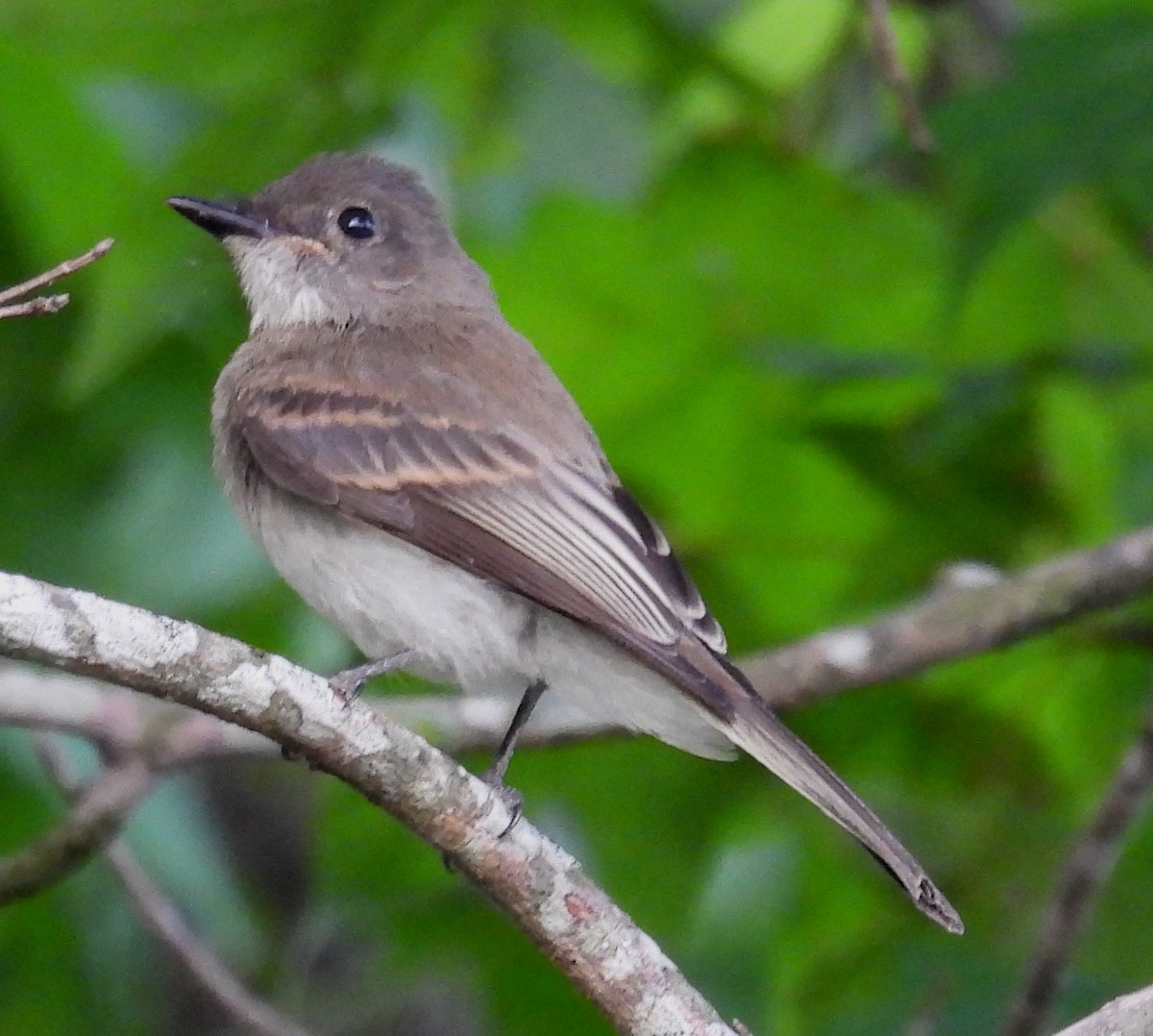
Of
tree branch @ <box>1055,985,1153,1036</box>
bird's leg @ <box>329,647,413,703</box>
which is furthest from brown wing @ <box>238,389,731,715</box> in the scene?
tree branch @ <box>1055,985,1153,1036</box>

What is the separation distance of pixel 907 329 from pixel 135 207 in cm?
170

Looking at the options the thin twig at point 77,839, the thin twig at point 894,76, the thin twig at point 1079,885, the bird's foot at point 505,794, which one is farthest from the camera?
the thin twig at point 894,76

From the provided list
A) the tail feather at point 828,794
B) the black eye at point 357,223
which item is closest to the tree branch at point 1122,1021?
the tail feather at point 828,794

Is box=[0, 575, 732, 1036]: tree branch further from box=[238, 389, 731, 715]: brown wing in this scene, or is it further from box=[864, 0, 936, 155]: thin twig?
box=[864, 0, 936, 155]: thin twig

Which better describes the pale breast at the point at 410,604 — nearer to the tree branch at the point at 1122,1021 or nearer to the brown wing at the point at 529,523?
the brown wing at the point at 529,523

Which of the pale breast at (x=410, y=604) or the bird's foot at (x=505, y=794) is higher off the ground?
the pale breast at (x=410, y=604)

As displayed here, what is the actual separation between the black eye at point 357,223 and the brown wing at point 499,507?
25.5 inches

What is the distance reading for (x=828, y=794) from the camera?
280 centimetres

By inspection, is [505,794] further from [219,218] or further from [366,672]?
[219,218]

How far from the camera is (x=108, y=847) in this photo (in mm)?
3740

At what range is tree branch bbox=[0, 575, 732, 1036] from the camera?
2312 mm

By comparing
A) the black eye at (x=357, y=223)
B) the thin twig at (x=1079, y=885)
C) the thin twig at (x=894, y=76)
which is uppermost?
the thin twig at (x=894, y=76)

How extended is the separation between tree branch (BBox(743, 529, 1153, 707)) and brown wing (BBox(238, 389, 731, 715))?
1.49 feet

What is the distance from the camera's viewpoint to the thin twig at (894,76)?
11.6ft
